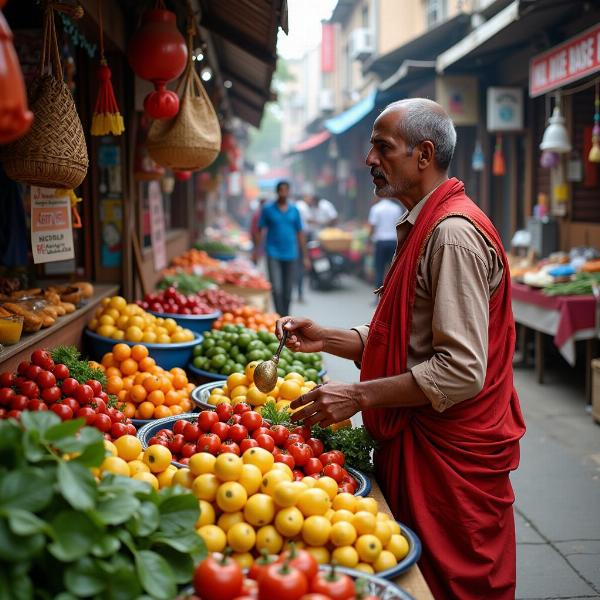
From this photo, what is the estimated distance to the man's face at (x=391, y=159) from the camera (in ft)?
9.00

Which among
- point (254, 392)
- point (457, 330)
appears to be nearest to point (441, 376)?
point (457, 330)

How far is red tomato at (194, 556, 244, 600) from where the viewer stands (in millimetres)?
1832

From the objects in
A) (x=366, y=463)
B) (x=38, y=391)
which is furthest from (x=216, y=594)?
(x=38, y=391)

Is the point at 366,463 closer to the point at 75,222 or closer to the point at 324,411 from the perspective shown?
the point at 324,411

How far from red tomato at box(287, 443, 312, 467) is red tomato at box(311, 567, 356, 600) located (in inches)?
34.7

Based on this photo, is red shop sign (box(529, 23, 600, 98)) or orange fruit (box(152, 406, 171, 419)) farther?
red shop sign (box(529, 23, 600, 98))

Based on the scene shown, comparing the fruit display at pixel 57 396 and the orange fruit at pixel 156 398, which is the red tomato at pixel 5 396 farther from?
the orange fruit at pixel 156 398

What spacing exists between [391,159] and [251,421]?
1095mm

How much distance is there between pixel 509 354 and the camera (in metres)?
2.72

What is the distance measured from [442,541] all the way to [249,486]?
0.77 meters

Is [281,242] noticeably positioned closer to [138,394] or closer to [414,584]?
[138,394]

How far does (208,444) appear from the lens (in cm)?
267

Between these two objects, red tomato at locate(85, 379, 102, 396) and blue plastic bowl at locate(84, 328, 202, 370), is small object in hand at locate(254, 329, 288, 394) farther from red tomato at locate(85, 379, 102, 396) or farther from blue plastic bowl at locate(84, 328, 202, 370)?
blue plastic bowl at locate(84, 328, 202, 370)

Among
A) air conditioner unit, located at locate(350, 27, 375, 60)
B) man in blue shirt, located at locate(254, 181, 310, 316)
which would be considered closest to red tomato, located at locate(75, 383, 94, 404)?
man in blue shirt, located at locate(254, 181, 310, 316)
